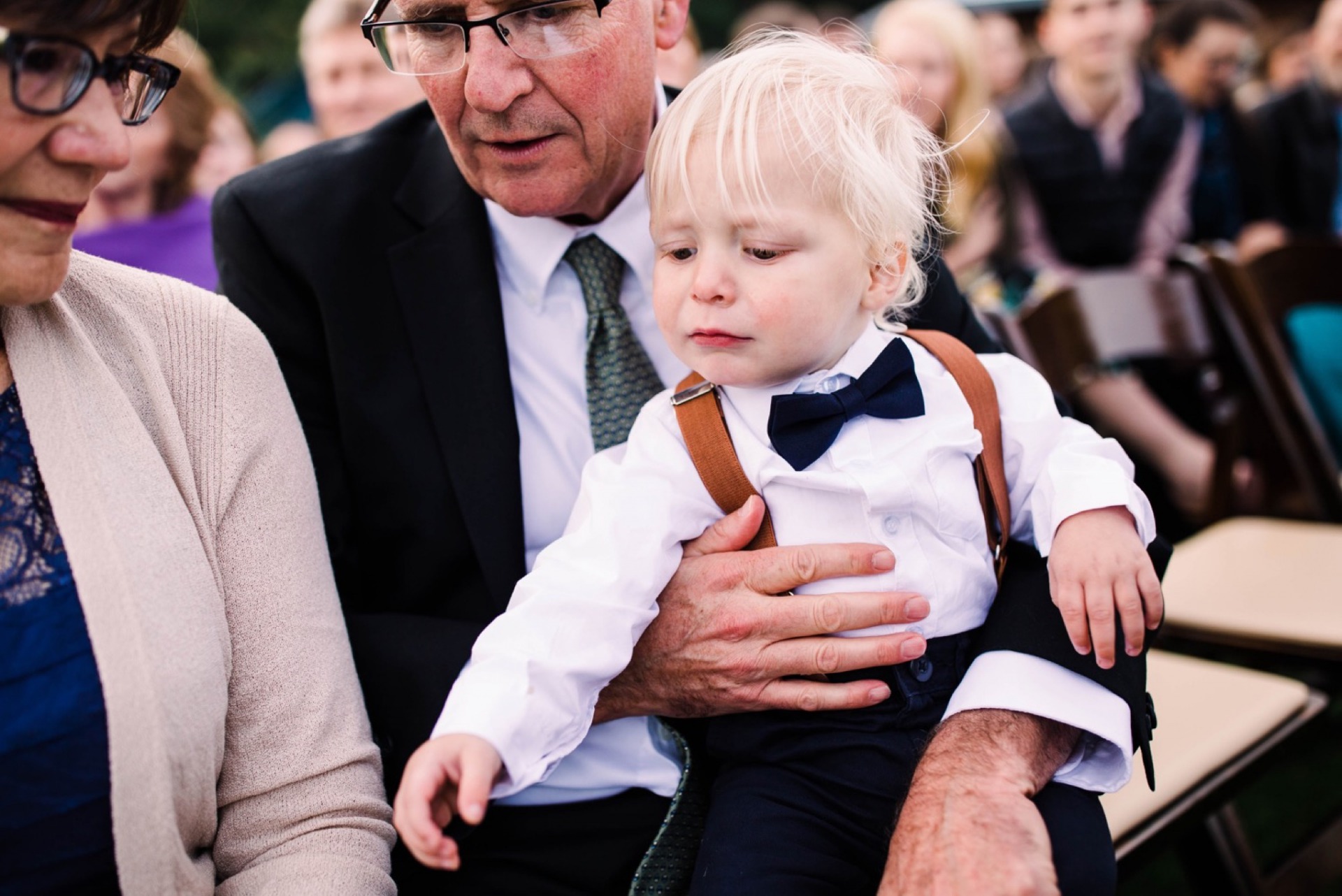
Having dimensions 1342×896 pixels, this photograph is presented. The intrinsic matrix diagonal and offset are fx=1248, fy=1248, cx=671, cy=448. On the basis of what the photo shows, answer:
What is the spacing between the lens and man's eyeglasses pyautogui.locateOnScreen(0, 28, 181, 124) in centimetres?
120

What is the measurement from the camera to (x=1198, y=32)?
22.0ft

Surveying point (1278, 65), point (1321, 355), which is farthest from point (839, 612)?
point (1278, 65)

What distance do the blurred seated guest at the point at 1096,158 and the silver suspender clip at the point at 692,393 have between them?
375cm

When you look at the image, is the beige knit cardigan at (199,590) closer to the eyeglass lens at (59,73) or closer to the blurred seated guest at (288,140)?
the eyeglass lens at (59,73)

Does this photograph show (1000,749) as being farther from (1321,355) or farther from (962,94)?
(962,94)

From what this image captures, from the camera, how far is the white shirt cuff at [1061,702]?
1.56 meters

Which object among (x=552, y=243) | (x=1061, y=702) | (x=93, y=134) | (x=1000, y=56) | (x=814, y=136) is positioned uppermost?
(x=93, y=134)

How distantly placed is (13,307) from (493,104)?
660 millimetres

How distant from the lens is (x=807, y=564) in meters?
1.58

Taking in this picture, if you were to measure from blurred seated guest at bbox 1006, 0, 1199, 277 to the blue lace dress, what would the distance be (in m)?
4.46

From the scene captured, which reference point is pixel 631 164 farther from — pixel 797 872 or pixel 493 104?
pixel 797 872

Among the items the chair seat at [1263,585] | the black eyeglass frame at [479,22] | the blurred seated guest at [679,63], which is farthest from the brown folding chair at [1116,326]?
the blurred seated guest at [679,63]

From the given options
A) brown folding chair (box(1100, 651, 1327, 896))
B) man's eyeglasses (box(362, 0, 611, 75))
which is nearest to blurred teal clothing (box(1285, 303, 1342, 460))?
brown folding chair (box(1100, 651, 1327, 896))

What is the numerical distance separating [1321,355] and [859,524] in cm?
251
